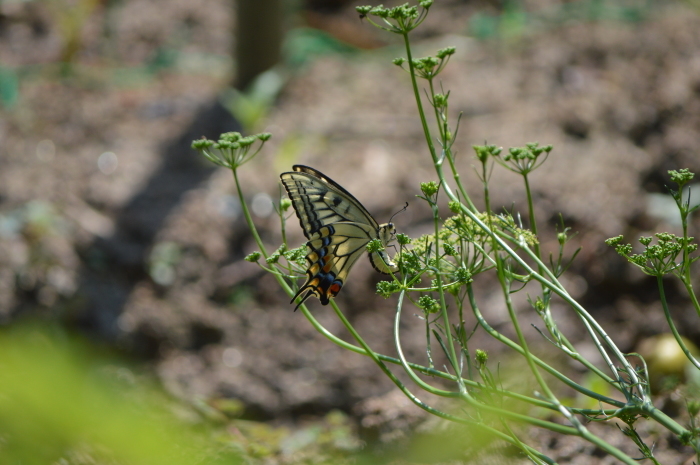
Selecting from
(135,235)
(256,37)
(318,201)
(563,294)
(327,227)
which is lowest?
(563,294)

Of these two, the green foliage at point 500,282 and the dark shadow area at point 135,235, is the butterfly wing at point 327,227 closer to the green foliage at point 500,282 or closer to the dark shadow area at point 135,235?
the green foliage at point 500,282

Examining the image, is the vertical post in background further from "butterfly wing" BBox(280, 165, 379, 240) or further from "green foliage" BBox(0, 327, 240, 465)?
"green foliage" BBox(0, 327, 240, 465)

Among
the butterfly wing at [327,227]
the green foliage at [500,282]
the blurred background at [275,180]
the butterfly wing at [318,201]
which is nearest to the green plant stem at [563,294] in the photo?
the green foliage at [500,282]

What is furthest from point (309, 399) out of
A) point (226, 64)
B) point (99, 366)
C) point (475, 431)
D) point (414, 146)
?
point (226, 64)

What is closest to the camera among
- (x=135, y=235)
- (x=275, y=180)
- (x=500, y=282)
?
(x=500, y=282)

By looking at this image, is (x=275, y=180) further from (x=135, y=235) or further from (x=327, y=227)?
(x=327, y=227)

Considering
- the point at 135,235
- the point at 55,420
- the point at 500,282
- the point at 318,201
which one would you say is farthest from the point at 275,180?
the point at 55,420

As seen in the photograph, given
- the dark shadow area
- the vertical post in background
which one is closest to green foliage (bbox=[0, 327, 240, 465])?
the dark shadow area
